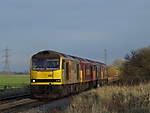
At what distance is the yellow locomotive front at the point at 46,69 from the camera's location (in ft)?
72.3

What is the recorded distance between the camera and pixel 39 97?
22.9 m

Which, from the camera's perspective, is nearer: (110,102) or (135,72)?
(110,102)

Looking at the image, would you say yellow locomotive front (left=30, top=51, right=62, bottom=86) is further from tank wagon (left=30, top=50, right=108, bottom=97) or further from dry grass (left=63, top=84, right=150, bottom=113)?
dry grass (left=63, top=84, right=150, bottom=113)

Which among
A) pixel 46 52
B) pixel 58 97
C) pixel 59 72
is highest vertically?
pixel 46 52

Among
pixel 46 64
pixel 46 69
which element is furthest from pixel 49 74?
pixel 46 64

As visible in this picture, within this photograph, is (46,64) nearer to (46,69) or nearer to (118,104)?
(46,69)

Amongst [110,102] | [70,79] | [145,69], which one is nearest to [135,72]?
[145,69]

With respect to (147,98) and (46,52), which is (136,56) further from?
(147,98)

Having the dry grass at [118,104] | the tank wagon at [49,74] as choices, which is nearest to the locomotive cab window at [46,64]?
the tank wagon at [49,74]

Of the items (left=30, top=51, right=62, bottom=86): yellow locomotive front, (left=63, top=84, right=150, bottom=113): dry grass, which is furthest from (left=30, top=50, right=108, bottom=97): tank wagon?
(left=63, top=84, right=150, bottom=113): dry grass

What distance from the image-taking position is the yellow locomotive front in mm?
22031

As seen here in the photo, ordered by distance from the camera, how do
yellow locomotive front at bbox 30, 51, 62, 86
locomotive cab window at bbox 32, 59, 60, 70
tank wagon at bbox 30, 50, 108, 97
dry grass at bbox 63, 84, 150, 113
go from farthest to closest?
locomotive cab window at bbox 32, 59, 60, 70, yellow locomotive front at bbox 30, 51, 62, 86, tank wagon at bbox 30, 50, 108, 97, dry grass at bbox 63, 84, 150, 113

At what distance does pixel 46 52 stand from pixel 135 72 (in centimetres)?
1955

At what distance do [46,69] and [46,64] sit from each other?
0.39m
